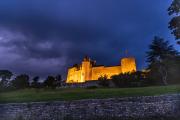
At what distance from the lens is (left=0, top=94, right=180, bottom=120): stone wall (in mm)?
20763

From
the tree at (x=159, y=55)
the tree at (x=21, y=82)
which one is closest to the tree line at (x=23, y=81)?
the tree at (x=21, y=82)

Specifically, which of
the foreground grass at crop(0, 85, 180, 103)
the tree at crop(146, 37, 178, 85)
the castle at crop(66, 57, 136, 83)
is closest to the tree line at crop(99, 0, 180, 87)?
the tree at crop(146, 37, 178, 85)

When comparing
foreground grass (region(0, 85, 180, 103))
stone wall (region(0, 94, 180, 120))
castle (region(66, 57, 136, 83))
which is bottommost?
stone wall (region(0, 94, 180, 120))

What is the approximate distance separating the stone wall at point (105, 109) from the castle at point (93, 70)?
46.1 m

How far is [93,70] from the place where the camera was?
246 feet

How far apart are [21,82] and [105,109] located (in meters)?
40.3

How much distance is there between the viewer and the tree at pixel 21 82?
56.1 meters

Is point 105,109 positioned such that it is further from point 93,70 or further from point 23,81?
point 93,70

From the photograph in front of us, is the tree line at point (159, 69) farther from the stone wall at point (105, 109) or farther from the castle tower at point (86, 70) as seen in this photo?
the castle tower at point (86, 70)

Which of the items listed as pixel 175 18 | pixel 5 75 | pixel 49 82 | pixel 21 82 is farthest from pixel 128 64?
pixel 175 18

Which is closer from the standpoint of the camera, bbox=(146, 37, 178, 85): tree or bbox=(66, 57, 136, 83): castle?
bbox=(146, 37, 178, 85): tree

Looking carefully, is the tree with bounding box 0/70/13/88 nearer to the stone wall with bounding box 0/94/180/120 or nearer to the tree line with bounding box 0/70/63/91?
the tree line with bounding box 0/70/63/91

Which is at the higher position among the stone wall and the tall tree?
the tall tree

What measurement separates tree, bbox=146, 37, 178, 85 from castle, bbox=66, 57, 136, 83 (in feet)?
66.8
